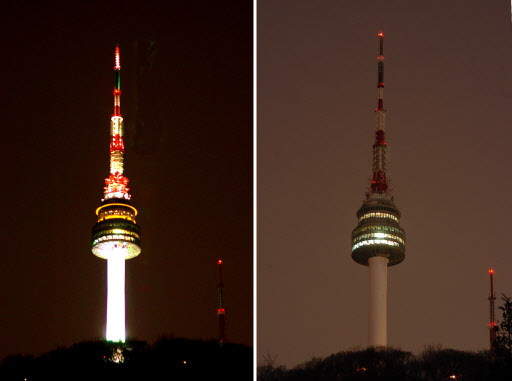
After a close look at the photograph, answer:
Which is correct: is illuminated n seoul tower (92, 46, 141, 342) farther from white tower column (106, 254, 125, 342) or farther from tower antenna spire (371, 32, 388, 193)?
tower antenna spire (371, 32, 388, 193)

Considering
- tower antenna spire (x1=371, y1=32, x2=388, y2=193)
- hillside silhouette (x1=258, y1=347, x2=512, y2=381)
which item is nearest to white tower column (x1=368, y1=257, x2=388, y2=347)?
tower antenna spire (x1=371, y1=32, x2=388, y2=193)

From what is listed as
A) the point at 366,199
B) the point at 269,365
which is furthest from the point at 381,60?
the point at 269,365

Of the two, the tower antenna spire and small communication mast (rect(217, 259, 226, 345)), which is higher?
the tower antenna spire

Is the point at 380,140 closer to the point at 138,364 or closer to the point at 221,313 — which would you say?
the point at 221,313

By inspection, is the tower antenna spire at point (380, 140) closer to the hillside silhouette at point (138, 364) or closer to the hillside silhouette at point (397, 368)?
the hillside silhouette at point (397, 368)

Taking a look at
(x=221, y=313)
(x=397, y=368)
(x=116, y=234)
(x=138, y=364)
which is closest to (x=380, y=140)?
(x=116, y=234)

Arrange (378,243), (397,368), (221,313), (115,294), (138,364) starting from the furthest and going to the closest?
1. (115,294)
2. (378,243)
3. (221,313)
4. (397,368)
5. (138,364)

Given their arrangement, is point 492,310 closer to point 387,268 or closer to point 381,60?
point 387,268
